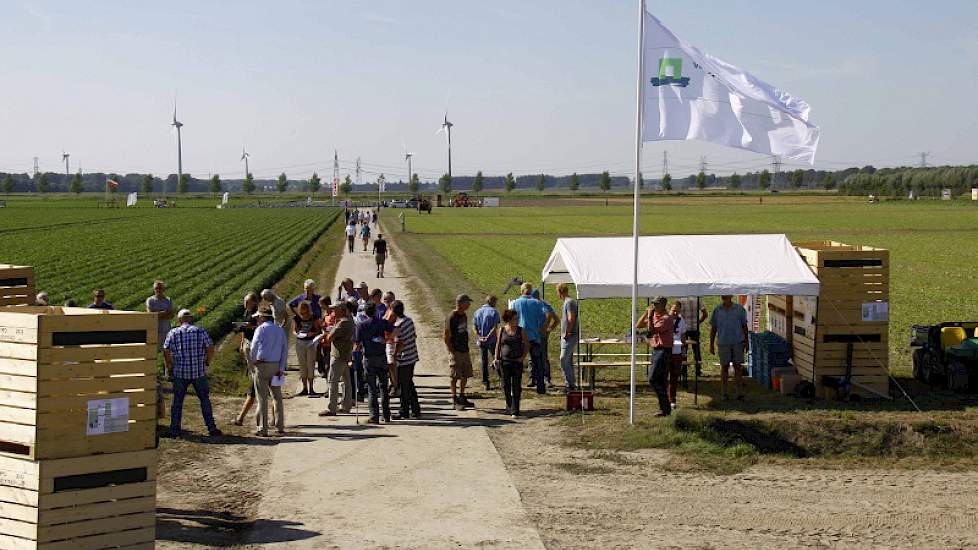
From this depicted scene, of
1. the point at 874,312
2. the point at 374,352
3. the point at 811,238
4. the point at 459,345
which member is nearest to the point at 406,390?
the point at 374,352

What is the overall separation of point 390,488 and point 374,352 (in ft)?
11.8

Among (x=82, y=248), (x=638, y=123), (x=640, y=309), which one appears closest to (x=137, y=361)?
(x=638, y=123)

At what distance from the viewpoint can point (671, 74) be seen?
14.8 meters

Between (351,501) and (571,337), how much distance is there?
6.70 meters

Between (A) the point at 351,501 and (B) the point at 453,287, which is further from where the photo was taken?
(B) the point at 453,287

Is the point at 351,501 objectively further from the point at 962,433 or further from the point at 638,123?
the point at 962,433

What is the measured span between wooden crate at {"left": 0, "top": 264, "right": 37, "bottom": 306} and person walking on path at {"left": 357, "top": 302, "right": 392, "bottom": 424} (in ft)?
14.7

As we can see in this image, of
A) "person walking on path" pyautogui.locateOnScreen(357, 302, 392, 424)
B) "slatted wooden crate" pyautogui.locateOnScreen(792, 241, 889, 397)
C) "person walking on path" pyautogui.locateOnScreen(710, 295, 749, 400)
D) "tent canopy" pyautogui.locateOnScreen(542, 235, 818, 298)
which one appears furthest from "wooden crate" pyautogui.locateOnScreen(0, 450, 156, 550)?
"slatted wooden crate" pyautogui.locateOnScreen(792, 241, 889, 397)

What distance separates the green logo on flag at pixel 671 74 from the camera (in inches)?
580

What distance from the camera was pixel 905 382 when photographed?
18562 millimetres

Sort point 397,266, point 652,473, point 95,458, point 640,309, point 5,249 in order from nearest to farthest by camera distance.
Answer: point 95,458
point 652,473
point 640,309
point 397,266
point 5,249

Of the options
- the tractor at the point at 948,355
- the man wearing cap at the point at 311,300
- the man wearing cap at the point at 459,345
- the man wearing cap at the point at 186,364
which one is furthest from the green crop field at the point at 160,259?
the tractor at the point at 948,355

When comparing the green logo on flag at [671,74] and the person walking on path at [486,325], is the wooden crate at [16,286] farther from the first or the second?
the green logo on flag at [671,74]

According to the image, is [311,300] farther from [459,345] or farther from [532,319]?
[532,319]
